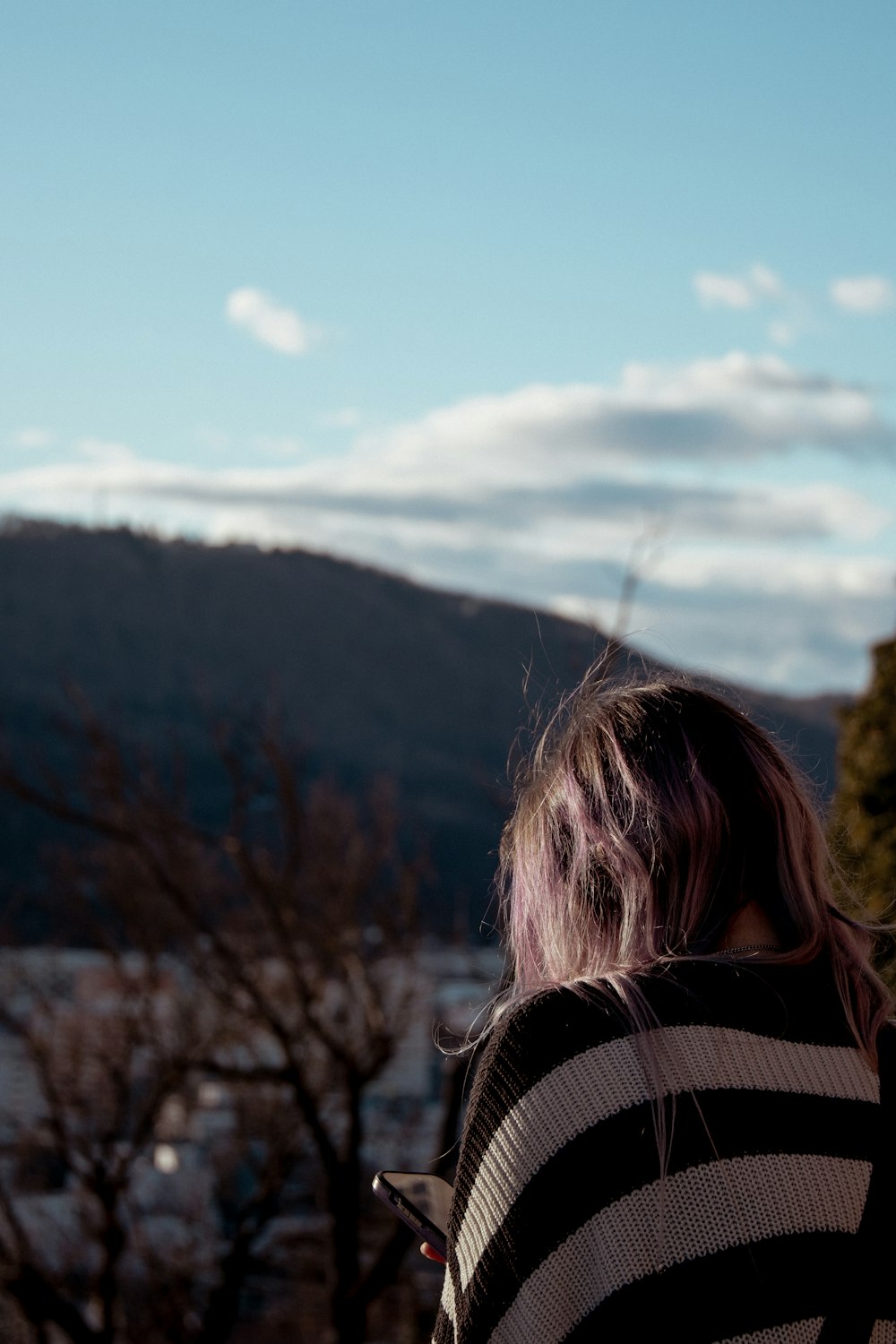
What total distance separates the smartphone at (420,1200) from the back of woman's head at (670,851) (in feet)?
0.92

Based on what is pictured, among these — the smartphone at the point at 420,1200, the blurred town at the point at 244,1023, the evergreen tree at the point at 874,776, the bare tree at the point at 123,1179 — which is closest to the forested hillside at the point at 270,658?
the blurred town at the point at 244,1023

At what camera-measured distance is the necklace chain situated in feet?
5.01

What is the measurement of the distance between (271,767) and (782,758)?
6.41m

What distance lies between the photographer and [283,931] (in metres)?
7.73

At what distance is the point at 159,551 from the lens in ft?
177

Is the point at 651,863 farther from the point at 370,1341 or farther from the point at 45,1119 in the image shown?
the point at 370,1341

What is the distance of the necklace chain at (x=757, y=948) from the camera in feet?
5.01

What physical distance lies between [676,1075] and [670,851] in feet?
0.82

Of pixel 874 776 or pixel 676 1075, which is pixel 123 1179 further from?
pixel 676 1075

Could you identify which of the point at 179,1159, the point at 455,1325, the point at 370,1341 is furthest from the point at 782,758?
the point at 179,1159

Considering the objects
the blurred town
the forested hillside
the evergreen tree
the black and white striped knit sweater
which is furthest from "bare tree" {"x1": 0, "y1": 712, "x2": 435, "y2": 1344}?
the forested hillside

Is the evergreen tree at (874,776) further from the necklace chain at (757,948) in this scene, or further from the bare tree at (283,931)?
the bare tree at (283,931)

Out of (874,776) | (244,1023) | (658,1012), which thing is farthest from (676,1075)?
(244,1023)

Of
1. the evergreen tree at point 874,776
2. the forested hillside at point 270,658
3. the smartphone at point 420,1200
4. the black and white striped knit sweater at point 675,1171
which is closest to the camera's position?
the black and white striped knit sweater at point 675,1171
